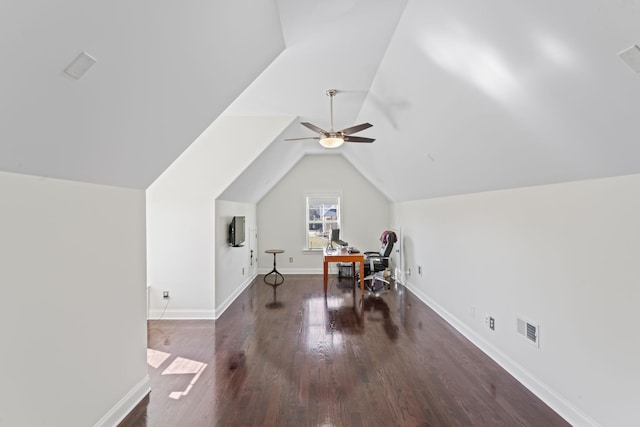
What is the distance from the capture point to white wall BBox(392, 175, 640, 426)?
1.88 metres

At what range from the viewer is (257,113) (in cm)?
420

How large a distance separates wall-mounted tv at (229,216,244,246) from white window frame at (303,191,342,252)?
8.17ft

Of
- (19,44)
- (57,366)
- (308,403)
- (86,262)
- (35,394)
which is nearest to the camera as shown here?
(19,44)

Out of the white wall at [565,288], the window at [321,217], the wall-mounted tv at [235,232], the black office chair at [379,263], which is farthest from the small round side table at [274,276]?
the white wall at [565,288]

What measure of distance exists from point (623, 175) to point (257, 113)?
12.1 ft

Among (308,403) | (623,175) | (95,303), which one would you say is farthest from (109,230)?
(623,175)

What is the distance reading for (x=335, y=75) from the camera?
128 inches

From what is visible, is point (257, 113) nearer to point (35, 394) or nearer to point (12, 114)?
point (12, 114)

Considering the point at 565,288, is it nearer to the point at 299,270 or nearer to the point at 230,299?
the point at 230,299

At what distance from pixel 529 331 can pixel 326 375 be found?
5.92ft

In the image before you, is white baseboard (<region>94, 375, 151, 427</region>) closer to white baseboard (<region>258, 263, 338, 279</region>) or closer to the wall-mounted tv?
the wall-mounted tv

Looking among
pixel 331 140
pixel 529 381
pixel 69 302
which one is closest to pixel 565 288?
pixel 529 381

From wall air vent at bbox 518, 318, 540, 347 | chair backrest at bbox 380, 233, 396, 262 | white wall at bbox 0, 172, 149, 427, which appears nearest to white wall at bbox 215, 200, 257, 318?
white wall at bbox 0, 172, 149, 427

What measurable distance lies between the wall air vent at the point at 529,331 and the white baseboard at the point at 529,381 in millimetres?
285
